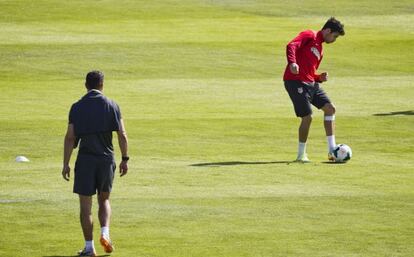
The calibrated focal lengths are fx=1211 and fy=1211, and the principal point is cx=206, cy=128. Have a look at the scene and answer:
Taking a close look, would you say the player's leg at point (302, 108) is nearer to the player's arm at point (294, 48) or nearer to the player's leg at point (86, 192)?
the player's arm at point (294, 48)

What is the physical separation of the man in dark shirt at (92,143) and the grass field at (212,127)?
0.57 meters

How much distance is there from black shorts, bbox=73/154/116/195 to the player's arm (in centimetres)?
755

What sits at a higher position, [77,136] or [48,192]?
[77,136]

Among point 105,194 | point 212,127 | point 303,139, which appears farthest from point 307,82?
point 105,194

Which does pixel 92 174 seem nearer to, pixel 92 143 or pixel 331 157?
pixel 92 143

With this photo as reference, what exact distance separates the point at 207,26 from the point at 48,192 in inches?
1012

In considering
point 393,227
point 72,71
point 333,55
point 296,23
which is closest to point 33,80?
point 72,71

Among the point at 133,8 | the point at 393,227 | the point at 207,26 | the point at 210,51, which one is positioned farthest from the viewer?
the point at 133,8

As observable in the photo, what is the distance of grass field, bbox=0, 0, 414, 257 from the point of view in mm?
16250

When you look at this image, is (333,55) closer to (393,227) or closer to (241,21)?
(241,21)

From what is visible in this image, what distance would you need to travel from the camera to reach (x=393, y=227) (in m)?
16.5

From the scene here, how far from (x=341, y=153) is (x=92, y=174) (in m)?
8.55

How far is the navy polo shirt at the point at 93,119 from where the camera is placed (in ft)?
47.7

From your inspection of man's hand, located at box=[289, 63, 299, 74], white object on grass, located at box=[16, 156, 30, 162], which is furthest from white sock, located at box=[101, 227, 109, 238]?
white object on grass, located at box=[16, 156, 30, 162]
